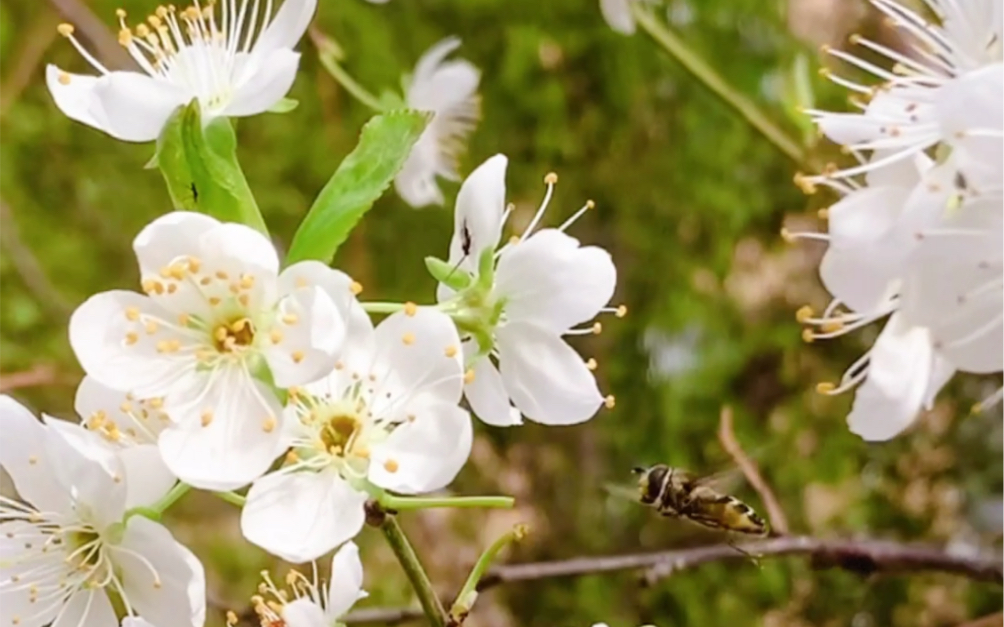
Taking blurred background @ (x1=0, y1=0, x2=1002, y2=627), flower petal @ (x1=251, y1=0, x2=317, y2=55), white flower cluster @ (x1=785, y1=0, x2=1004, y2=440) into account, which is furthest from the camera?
blurred background @ (x1=0, y1=0, x2=1002, y2=627)

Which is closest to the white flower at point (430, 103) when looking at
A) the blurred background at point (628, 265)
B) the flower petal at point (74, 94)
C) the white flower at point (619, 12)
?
the white flower at point (619, 12)

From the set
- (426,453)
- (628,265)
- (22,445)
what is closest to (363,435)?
(426,453)

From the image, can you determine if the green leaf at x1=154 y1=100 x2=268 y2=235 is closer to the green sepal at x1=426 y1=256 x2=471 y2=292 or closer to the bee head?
the green sepal at x1=426 y1=256 x2=471 y2=292

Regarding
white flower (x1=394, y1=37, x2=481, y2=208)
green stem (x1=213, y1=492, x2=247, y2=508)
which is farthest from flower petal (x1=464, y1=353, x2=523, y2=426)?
white flower (x1=394, y1=37, x2=481, y2=208)

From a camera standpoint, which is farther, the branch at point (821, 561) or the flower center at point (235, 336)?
the branch at point (821, 561)

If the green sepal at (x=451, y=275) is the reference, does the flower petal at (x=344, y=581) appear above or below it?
below

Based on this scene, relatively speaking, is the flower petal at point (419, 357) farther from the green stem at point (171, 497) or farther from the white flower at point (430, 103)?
the white flower at point (430, 103)

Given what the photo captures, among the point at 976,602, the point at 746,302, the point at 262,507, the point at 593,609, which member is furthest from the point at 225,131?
the point at 746,302
